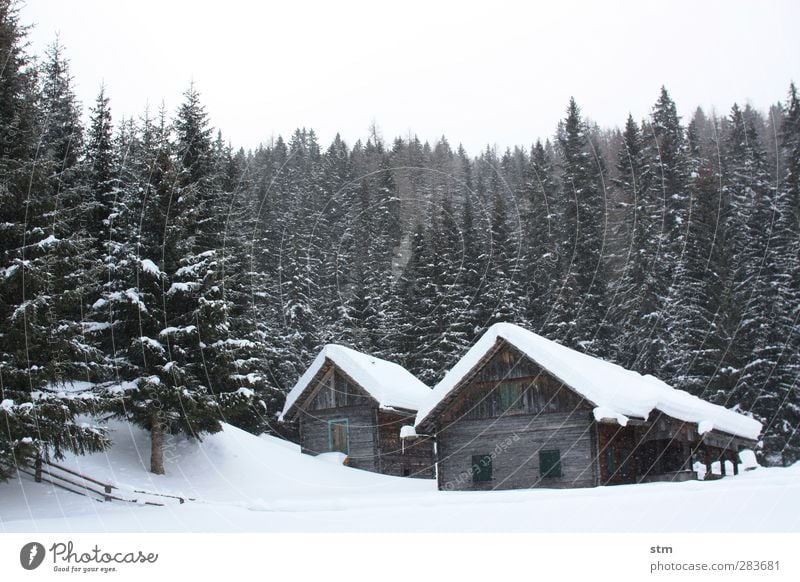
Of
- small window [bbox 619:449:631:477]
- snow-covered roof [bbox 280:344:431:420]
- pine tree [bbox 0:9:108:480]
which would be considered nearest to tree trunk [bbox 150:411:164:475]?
pine tree [bbox 0:9:108:480]

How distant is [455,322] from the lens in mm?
53500

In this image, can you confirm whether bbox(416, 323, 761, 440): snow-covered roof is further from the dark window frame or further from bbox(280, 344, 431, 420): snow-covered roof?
bbox(280, 344, 431, 420): snow-covered roof

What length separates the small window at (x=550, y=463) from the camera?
2802 cm

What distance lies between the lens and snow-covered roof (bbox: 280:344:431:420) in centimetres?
3919

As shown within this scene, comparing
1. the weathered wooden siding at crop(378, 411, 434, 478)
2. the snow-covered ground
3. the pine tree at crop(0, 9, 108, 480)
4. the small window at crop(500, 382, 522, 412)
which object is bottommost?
the weathered wooden siding at crop(378, 411, 434, 478)

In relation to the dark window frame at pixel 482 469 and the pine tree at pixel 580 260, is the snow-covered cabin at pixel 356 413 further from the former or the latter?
the pine tree at pixel 580 260

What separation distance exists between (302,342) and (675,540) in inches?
1838

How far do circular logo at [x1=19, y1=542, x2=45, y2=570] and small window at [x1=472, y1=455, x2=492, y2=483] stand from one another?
21032mm

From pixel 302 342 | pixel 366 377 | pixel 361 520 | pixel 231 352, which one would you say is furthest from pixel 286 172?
pixel 361 520

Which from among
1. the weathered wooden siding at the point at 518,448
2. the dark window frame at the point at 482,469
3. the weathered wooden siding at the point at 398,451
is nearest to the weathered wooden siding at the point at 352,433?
the weathered wooden siding at the point at 398,451

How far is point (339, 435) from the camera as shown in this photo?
40.8m

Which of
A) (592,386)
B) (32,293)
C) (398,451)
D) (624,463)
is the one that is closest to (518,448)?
(624,463)

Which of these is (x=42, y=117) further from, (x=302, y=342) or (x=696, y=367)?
(x=696, y=367)

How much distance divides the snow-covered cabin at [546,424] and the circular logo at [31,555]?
19.2 metres
